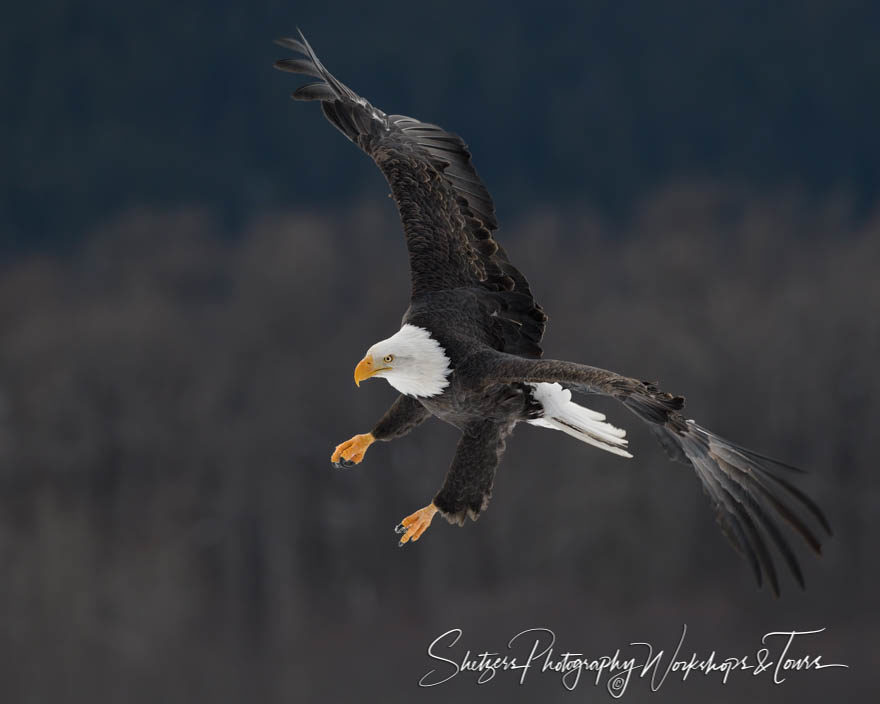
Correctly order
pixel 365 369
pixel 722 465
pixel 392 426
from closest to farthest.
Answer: pixel 722 465 < pixel 365 369 < pixel 392 426

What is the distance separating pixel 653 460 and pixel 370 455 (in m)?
3.20

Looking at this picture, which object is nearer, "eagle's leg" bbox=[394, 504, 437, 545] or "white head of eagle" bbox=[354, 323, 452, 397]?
"white head of eagle" bbox=[354, 323, 452, 397]

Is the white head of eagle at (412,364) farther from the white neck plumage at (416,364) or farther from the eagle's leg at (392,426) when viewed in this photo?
the eagle's leg at (392,426)

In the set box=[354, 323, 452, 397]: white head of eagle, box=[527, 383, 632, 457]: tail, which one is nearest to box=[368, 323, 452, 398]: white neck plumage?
box=[354, 323, 452, 397]: white head of eagle

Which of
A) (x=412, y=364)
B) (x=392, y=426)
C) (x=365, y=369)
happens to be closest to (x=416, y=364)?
(x=412, y=364)

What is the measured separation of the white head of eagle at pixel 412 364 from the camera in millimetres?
4371

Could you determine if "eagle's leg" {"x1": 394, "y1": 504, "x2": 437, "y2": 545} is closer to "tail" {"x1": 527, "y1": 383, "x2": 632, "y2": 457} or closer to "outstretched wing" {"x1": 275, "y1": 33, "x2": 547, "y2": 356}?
"tail" {"x1": 527, "y1": 383, "x2": 632, "y2": 457}

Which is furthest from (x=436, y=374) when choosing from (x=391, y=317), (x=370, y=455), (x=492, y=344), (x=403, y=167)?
(x=391, y=317)

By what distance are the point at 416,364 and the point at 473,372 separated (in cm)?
21

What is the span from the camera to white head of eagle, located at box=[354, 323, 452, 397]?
437 cm

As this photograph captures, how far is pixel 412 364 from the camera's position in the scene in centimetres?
438

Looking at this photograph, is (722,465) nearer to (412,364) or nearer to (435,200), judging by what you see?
(412,364)

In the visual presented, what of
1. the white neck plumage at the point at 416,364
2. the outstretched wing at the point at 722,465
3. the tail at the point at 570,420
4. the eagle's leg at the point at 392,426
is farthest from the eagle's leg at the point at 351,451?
the outstretched wing at the point at 722,465

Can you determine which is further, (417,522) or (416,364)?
(417,522)
